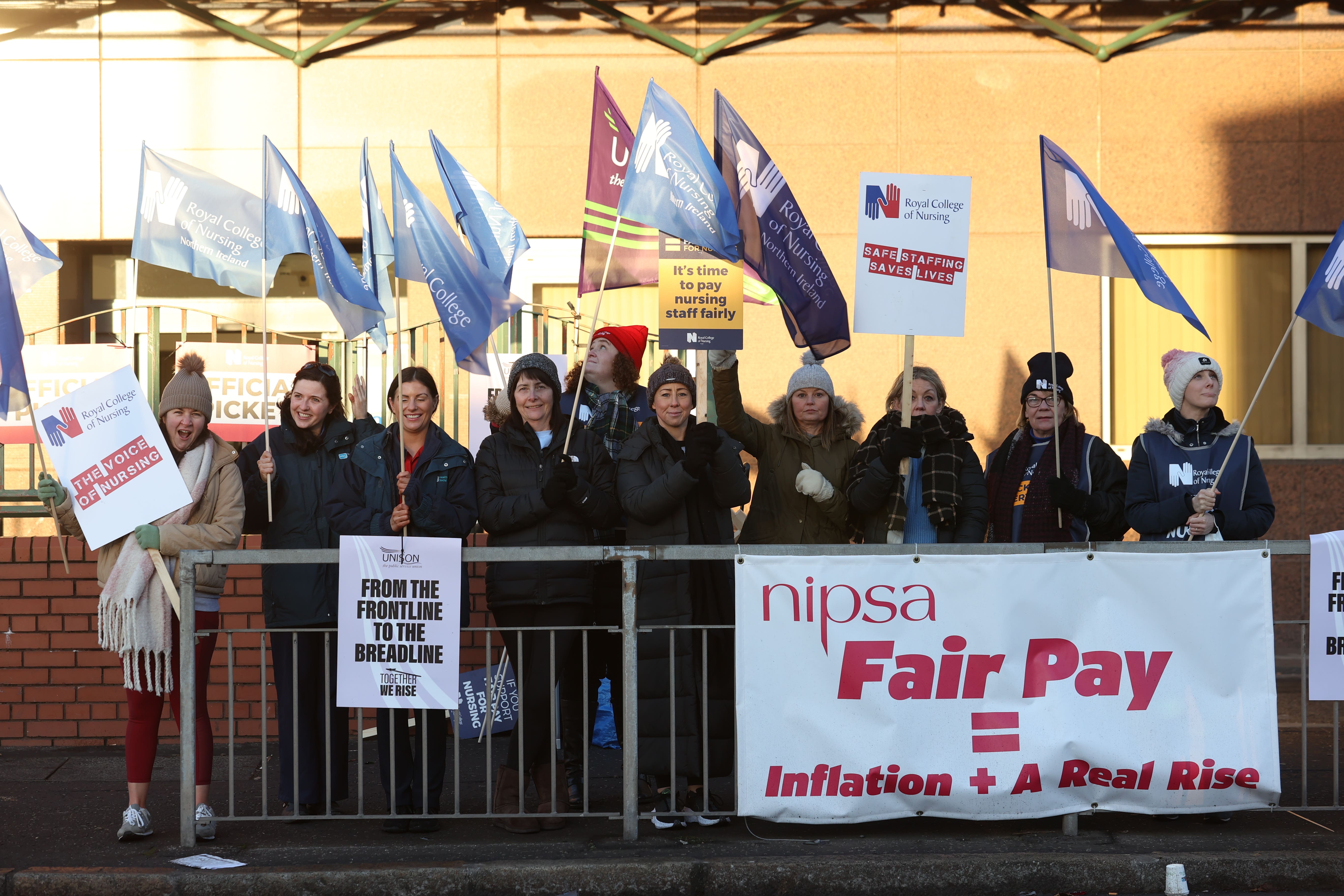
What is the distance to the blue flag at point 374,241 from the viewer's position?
5.99 metres

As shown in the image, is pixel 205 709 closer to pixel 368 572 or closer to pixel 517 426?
pixel 368 572

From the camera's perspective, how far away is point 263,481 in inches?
A: 229

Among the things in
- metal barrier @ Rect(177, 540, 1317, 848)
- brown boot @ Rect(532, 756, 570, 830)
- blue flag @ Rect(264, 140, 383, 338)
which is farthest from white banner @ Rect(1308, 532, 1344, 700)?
blue flag @ Rect(264, 140, 383, 338)

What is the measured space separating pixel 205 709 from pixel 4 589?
3027mm

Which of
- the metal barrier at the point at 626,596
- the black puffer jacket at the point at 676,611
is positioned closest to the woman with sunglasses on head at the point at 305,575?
the metal barrier at the point at 626,596

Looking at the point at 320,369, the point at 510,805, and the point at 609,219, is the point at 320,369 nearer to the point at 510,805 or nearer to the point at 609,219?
the point at 609,219

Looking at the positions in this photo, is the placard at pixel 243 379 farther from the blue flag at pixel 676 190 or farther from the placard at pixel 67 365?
the blue flag at pixel 676 190

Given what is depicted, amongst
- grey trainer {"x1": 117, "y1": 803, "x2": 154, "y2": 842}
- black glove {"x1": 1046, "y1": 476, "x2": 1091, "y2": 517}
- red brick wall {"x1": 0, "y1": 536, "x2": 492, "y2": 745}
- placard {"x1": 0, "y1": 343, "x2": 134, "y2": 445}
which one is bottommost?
grey trainer {"x1": 117, "y1": 803, "x2": 154, "y2": 842}

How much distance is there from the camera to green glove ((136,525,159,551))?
5.37 metres

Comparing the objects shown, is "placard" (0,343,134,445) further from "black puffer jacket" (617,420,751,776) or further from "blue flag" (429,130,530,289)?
"black puffer jacket" (617,420,751,776)

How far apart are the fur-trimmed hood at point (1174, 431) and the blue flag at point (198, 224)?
14.1 feet

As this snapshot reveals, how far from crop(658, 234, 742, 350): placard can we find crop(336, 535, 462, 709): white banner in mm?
1507

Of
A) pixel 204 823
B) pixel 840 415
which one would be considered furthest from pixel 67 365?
pixel 840 415

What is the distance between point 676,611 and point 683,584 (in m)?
0.12
